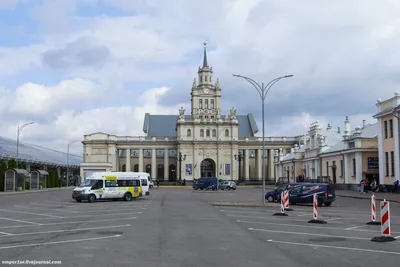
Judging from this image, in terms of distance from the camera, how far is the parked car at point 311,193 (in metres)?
32.5

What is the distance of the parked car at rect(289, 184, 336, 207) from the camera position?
32531 millimetres

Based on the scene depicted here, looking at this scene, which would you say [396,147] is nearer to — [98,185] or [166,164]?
[98,185]

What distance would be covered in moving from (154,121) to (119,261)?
13611 centimetres

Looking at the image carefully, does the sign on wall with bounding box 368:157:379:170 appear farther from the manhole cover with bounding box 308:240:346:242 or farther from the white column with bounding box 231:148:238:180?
the white column with bounding box 231:148:238:180

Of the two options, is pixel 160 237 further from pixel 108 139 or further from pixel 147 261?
pixel 108 139

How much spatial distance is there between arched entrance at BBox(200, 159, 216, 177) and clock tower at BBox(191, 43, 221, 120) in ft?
38.4

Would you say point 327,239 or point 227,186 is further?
point 227,186

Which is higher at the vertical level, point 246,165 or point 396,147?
point 396,147

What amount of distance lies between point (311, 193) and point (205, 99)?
95.2 meters

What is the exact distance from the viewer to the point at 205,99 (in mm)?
127250

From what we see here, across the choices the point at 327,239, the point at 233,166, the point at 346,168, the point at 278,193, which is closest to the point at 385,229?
the point at 327,239

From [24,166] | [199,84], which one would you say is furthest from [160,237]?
[199,84]

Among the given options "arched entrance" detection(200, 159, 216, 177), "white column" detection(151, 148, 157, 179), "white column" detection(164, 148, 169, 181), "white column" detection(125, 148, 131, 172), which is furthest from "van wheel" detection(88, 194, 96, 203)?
"white column" detection(164, 148, 169, 181)

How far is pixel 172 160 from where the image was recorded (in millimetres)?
135875
